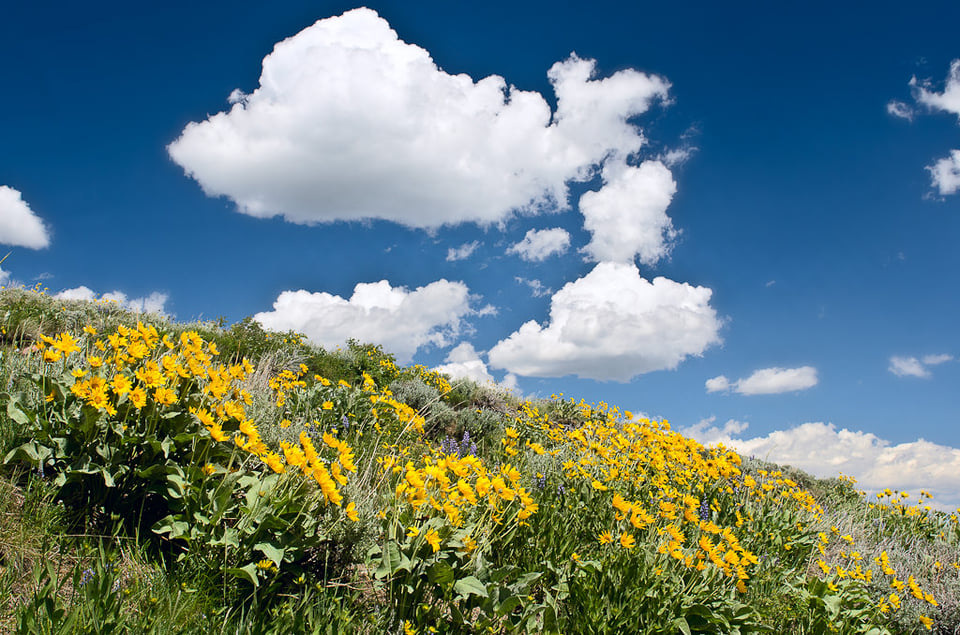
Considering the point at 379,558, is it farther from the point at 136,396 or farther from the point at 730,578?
the point at 730,578

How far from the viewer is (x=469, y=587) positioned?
2.87 metres

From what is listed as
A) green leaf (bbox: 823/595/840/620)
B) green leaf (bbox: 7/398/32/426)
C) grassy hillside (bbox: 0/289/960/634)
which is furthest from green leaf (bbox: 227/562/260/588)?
green leaf (bbox: 823/595/840/620)

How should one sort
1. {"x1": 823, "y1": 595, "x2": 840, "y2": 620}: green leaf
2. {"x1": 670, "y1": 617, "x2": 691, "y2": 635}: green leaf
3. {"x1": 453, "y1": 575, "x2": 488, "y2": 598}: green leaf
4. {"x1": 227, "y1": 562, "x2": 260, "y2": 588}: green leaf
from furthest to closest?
1. {"x1": 823, "y1": 595, "x2": 840, "y2": 620}: green leaf
2. {"x1": 670, "y1": 617, "x2": 691, "y2": 635}: green leaf
3. {"x1": 453, "y1": 575, "x2": 488, "y2": 598}: green leaf
4. {"x1": 227, "y1": 562, "x2": 260, "y2": 588}: green leaf

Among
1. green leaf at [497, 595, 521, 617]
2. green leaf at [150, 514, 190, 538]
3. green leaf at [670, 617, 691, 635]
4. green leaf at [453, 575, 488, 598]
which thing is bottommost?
green leaf at [670, 617, 691, 635]

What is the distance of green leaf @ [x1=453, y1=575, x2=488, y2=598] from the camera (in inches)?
112

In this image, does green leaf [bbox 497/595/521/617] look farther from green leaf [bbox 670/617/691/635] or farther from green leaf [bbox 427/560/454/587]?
green leaf [bbox 670/617/691/635]

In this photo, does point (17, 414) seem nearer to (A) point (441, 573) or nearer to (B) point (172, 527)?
(B) point (172, 527)

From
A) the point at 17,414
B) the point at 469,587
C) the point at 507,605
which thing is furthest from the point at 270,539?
the point at 17,414

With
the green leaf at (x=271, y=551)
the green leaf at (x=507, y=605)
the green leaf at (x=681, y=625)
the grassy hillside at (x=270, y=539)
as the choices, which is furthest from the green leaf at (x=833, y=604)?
the green leaf at (x=271, y=551)

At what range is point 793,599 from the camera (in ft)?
15.6

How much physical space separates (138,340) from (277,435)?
1.29 m

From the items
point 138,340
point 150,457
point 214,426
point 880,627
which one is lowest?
point 880,627

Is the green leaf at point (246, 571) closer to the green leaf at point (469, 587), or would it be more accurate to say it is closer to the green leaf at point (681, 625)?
the green leaf at point (469, 587)

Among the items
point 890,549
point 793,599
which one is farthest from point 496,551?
point 890,549
